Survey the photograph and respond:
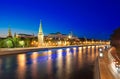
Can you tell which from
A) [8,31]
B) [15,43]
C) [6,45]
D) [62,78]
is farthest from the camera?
[8,31]

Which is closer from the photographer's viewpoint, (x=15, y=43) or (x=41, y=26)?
(x=15, y=43)

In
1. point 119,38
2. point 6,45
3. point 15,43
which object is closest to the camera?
point 119,38

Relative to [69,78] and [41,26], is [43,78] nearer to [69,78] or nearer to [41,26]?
[69,78]

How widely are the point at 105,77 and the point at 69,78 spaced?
3.27m

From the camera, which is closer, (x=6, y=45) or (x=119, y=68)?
(x=119, y=68)

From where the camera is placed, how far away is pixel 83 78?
551 inches

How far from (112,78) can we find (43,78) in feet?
14.5

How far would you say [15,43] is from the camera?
69125 millimetres

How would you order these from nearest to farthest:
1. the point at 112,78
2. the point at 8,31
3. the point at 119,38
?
the point at 112,78 < the point at 119,38 < the point at 8,31

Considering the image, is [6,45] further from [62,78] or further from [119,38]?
[62,78]

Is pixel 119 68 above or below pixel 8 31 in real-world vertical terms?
below

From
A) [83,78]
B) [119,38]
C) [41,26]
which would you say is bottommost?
[83,78]

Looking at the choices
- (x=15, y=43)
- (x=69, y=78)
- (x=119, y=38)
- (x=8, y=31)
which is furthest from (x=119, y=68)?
(x=8, y=31)

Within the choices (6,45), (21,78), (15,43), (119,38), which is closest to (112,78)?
(21,78)
